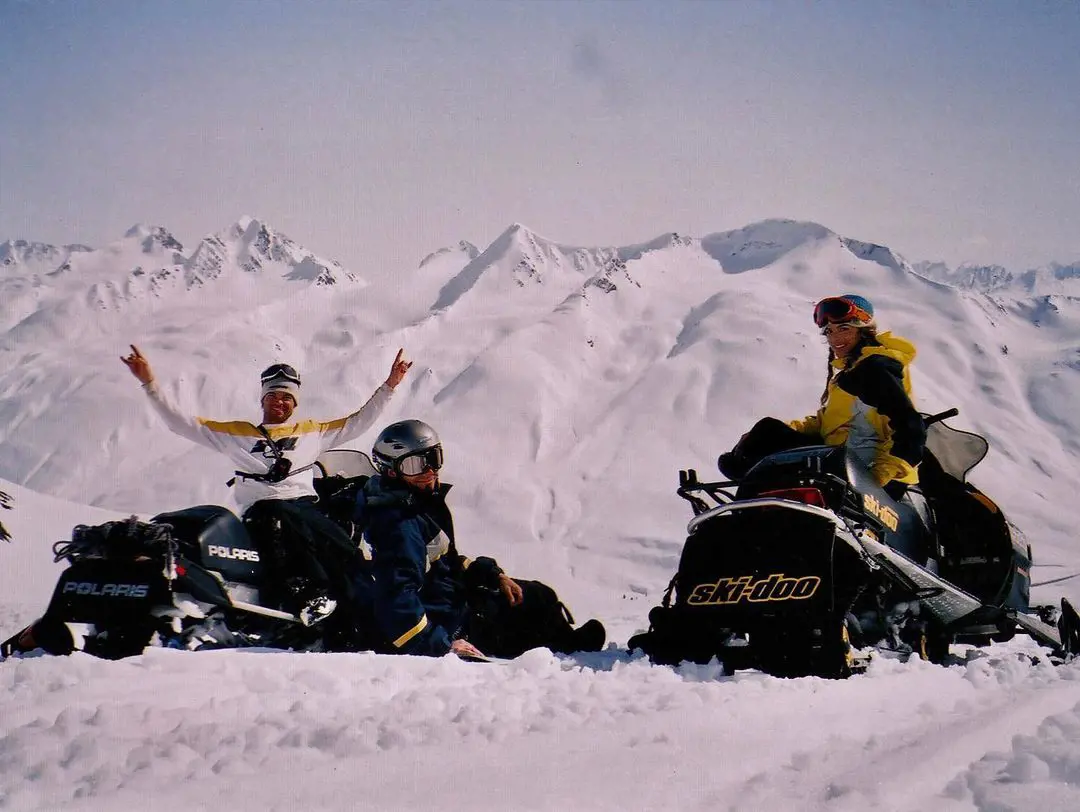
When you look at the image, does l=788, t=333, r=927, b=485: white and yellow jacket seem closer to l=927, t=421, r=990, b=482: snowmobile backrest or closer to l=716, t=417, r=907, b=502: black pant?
l=716, t=417, r=907, b=502: black pant

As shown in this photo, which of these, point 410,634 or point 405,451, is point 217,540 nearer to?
point 405,451

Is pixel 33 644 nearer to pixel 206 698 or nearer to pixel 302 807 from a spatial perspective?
pixel 206 698

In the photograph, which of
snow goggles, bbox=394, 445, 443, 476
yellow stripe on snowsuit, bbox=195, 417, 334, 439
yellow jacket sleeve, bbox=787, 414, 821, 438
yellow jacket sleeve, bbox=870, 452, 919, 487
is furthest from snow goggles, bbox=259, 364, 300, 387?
yellow jacket sleeve, bbox=870, 452, 919, 487

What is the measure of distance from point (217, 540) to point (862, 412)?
4.13 m

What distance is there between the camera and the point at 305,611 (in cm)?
589

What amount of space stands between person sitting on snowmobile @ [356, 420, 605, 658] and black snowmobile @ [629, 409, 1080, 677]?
3.35 ft

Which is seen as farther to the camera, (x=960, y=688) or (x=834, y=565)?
(x=834, y=565)

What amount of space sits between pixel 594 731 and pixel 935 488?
13.9 ft

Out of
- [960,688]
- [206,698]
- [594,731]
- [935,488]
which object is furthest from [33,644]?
[935,488]

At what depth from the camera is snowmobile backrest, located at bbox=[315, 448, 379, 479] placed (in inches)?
273

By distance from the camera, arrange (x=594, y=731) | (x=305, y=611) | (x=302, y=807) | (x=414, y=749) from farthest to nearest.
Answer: (x=305, y=611), (x=594, y=731), (x=414, y=749), (x=302, y=807)

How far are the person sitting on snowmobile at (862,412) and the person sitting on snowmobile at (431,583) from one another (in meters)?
1.66

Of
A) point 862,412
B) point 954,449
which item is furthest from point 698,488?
point 954,449

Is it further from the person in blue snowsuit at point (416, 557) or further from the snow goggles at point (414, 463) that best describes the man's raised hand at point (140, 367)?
the snow goggles at point (414, 463)
